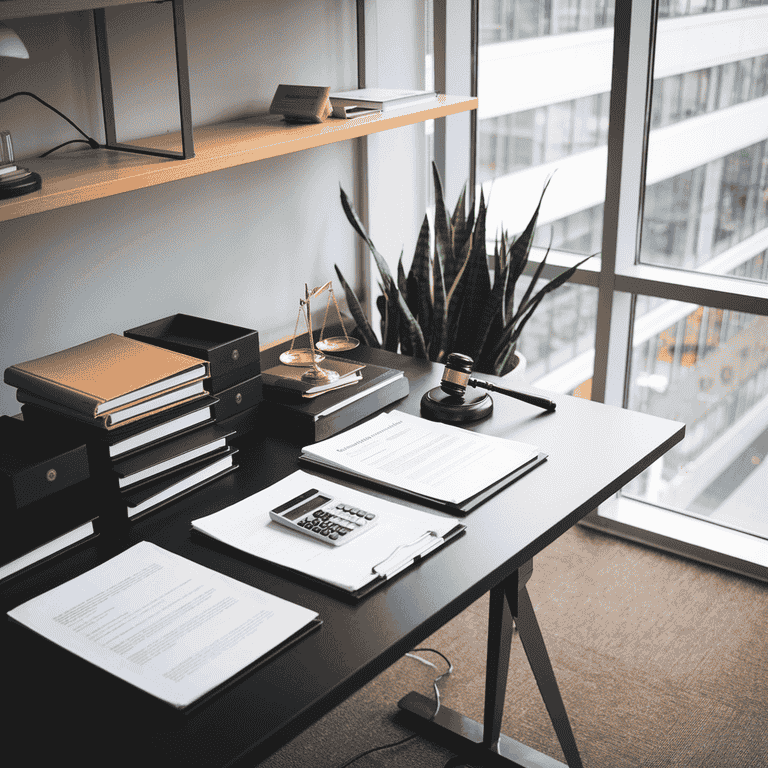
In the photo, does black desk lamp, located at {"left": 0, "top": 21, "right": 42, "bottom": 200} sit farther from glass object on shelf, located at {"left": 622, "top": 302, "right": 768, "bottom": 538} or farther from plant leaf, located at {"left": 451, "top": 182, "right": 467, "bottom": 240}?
glass object on shelf, located at {"left": 622, "top": 302, "right": 768, "bottom": 538}

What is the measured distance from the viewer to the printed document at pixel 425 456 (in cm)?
157

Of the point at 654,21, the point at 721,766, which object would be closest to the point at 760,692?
the point at 721,766

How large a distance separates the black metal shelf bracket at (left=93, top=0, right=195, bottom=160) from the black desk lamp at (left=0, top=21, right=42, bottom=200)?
0.28m

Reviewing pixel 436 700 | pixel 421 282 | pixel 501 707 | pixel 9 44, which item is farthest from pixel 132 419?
pixel 421 282

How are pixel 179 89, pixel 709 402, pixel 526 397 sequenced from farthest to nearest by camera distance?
pixel 709 402
pixel 526 397
pixel 179 89

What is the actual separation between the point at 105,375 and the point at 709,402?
1934 millimetres

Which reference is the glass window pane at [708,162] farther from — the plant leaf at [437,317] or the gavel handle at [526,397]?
the gavel handle at [526,397]

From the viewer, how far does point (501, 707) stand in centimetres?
190

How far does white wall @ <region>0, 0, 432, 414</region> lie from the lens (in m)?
1.89

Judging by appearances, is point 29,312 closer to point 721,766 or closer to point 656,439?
point 656,439

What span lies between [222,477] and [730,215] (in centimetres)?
176

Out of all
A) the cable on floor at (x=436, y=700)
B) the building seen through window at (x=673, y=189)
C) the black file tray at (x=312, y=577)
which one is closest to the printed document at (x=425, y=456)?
the black file tray at (x=312, y=577)

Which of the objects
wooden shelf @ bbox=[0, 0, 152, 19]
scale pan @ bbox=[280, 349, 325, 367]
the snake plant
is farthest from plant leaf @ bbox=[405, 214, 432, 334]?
wooden shelf @ bbox=[0, 0, 152, 19]

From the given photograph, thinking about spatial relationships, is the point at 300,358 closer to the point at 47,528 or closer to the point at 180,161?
the point at 180,161
